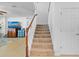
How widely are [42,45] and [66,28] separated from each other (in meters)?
1.02

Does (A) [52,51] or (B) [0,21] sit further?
(B) [0,21]

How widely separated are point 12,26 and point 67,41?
9.78m

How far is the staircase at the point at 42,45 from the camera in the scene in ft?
16.1

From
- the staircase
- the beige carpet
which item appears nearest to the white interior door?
the staircase

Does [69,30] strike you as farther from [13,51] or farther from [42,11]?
[42,11]

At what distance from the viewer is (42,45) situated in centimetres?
546

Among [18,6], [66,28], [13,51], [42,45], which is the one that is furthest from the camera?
[18,6]

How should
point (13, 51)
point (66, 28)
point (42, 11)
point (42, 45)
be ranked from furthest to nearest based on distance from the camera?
point (42, 11), point (13, 51), point (42, 45), point (66, 28)

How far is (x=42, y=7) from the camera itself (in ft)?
31.0

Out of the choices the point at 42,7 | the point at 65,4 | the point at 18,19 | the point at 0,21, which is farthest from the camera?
the point at 18,19

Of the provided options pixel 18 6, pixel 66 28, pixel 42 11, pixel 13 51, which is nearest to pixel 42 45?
pixel 66 28

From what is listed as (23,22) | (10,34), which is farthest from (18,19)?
(10,34)

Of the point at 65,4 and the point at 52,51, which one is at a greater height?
the point at 65,4

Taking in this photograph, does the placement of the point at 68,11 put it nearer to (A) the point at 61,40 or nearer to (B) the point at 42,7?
(A) the point at 61,40
